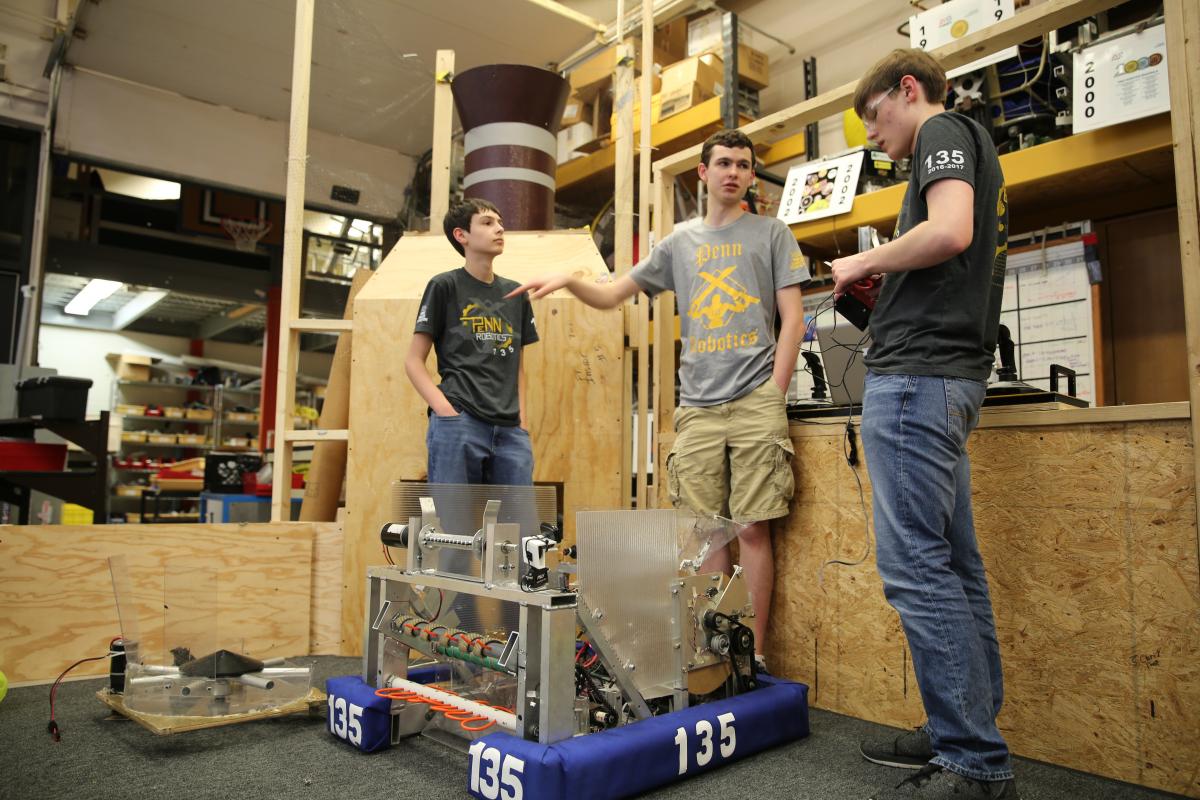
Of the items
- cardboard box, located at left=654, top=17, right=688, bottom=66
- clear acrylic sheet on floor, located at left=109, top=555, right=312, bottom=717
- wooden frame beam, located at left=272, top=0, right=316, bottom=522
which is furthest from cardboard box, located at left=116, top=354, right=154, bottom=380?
clear acrylic sheet on floor, located at left=109, top=555, right=312, bottom=717

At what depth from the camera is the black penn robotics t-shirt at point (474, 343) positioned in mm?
2555

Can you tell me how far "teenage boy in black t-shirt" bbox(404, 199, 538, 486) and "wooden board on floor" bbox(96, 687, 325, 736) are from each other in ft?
2.41

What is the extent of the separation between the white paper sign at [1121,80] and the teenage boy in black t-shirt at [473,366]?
7.92 ft

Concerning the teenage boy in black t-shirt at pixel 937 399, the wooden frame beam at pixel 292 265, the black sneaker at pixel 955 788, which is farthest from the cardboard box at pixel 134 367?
the black sneaker at pixel 955 788

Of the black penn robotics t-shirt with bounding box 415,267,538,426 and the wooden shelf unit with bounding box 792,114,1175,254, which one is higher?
the wooden shelf unit with bounding box 792,114,1175,254

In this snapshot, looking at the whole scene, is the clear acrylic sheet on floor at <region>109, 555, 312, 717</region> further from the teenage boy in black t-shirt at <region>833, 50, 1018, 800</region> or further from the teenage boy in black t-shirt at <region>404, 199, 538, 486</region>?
the teenage boy in black t-shirt at <region>833, 50, 1018, 800</region>

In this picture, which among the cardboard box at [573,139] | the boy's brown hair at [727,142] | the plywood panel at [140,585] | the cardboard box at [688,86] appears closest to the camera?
the boy's brown hair at [727,142]

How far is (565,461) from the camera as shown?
126 inches

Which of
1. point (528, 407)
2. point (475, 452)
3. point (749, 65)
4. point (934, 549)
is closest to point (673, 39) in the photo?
point (749, 65)

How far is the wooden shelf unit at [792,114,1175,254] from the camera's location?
3.14 meters

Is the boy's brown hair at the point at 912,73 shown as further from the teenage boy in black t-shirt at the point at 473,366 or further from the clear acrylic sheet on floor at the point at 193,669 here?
the clear acrylic sheet on floor at the point at 193,669

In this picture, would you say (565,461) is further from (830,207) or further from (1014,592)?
(830,207)

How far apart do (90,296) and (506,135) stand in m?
9.43

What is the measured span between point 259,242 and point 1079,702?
8071 millimetres
